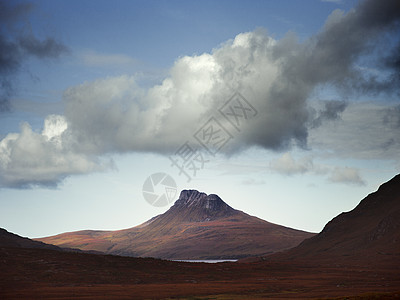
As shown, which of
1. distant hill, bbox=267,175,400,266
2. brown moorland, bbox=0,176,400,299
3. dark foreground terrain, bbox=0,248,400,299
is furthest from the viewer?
distant hill, bbox=267,175,400,266

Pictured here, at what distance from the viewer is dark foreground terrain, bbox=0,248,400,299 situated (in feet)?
284

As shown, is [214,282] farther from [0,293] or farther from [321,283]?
[0,293]

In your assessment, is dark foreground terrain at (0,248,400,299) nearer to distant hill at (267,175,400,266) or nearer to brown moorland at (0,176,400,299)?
brown moorland at (0,176,400,299)

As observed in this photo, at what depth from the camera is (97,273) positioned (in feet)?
374

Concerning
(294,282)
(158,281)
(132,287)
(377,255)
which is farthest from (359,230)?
(132,287)

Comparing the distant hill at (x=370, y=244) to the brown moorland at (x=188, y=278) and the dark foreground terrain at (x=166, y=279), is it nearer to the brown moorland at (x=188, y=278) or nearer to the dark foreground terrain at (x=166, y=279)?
the brown moorland at (x=188, y=278)

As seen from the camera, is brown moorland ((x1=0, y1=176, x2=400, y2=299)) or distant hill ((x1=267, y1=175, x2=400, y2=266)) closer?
brown moorland ((x1=0, y1=176, x2=400, y2=299))

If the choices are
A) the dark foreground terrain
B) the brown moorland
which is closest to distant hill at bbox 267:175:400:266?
the brown moorland

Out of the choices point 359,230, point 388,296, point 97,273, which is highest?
point 359,230

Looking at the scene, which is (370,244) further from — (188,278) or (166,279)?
Result: (166,279)

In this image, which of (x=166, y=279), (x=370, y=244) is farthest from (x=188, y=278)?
(x=370, y=244)

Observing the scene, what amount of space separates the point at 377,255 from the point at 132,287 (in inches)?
3768

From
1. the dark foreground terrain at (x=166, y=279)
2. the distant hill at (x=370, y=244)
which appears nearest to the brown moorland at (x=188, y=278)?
the dark foreground terrain at (x=166, y=279)

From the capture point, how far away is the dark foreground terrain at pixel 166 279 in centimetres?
8656
